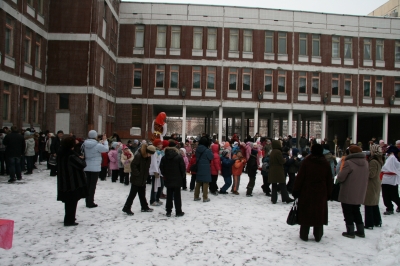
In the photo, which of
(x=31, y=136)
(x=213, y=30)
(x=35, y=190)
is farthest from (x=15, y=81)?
(x=213, y=30)

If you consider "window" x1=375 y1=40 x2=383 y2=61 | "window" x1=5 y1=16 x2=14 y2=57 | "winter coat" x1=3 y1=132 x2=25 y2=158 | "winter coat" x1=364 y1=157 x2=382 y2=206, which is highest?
"window" x1=375 y1=40 x2=383 y2=61

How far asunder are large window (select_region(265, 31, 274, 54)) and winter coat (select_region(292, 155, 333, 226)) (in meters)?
25.7

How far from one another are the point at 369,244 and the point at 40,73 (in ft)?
64.3

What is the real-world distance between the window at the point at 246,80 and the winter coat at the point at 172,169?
22.9 metres

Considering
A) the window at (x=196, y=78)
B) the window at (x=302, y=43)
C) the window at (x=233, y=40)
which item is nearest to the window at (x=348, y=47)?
the window at (x=302, y=43)

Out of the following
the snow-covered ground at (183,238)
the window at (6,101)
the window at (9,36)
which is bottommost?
the snow-covered ground at (183,238)

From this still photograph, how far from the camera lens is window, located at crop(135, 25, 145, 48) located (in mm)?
30031

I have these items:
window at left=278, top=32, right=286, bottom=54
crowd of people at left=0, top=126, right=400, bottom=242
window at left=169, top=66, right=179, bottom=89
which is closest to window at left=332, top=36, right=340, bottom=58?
window at left=278, top=32, right=286, bottom=54

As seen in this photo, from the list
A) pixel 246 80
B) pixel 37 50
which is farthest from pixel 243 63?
pixel 37 50

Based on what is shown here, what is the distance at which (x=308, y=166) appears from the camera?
650 centimetres

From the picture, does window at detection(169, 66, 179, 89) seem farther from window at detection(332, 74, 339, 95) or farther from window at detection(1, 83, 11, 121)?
window at detection(1, 83, 11, 121)

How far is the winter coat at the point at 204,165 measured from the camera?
1009 cm

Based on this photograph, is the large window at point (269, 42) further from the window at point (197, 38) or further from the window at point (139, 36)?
the window at point (139, 36)

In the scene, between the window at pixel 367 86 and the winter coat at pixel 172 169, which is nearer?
the winter coat at pixel 172 169
